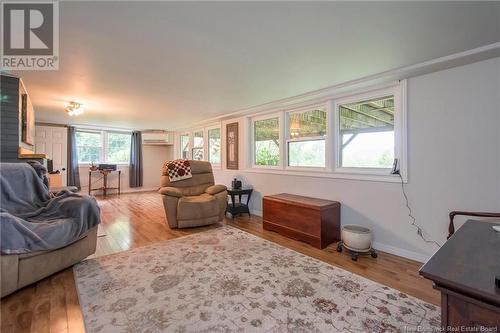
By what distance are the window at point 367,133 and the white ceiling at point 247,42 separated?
0.56m

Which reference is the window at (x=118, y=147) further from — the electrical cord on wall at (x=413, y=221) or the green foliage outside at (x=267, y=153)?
the electrical cord on wall at (x=413, y=221)

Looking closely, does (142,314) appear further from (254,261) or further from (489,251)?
(489,251)

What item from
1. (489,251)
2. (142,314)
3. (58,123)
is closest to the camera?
(489,251)

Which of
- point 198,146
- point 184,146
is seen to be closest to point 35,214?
point 198,146

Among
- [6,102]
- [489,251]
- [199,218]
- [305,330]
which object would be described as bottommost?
[305,330]

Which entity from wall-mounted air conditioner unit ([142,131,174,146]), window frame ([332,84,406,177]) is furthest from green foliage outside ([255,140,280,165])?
wall-mounted air conditioner unit ([142,131,174,146])

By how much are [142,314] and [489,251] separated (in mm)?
2049

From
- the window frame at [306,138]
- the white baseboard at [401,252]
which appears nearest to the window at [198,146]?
the window frame at [306,138]

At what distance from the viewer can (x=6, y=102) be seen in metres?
2.71

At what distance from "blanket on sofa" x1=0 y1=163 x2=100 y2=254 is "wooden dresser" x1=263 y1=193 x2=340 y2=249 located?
2.26 m

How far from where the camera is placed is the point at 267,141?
4.37m

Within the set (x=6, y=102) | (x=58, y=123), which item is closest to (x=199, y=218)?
(x=6, y=102)

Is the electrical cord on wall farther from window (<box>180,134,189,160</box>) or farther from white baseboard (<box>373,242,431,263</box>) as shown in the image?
window (<box>180,134,189,160</box>)

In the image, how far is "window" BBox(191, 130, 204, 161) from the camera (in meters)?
6.33
